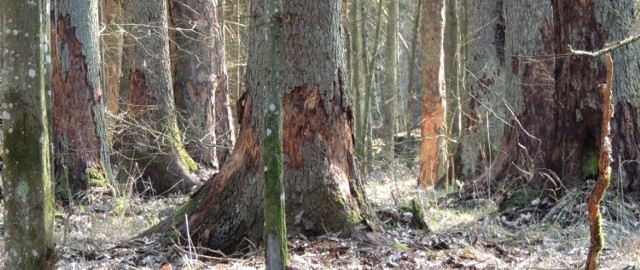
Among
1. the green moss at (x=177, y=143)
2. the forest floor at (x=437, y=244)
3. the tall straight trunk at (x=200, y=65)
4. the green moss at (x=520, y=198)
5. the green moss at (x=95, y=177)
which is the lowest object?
the forest floor at (x=437, y=244)

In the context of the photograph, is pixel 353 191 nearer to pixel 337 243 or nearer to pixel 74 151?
pixel 337 243

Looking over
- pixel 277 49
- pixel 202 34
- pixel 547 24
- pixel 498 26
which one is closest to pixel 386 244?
pixel 277 49

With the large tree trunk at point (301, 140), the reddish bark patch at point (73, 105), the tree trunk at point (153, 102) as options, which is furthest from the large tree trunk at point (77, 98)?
the large tree trunk at point (301, 140)

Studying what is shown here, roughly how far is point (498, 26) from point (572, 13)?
4.65m

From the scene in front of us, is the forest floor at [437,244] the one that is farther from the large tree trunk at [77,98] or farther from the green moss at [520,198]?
the large tree trunk at [77,98]

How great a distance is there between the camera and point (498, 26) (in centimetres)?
1319

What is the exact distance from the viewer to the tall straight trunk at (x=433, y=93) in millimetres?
14266

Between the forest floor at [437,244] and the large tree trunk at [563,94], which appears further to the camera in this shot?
the large tree trunk at [563,94]

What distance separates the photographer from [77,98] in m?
11.2

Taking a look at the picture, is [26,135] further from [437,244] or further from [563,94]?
[563,94]

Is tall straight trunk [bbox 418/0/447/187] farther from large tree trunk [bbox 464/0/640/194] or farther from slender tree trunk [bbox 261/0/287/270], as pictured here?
slender tree trunk [bbox 261/0/287/270]

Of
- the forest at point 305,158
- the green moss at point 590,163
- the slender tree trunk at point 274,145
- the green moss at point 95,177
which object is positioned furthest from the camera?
the green moss at point 95,177

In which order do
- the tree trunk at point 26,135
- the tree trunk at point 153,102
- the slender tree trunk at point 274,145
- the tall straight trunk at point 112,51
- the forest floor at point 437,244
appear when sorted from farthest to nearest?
the tall straight trunk at point 112,51, the tree trunk at point 153,102, the forest floor at point 437,244, the slender tree trunk at point 274,145, the tree trunk at point 26,135

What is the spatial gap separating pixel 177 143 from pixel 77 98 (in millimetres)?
2065
